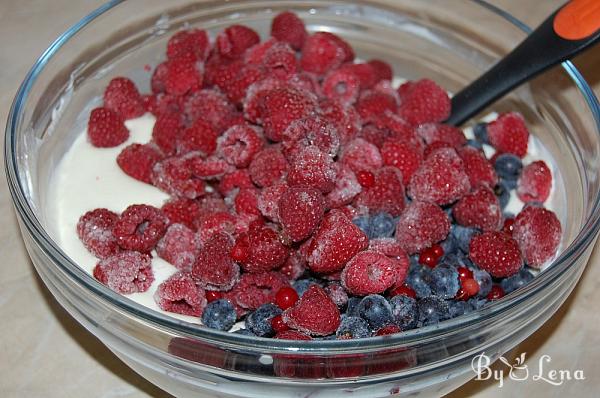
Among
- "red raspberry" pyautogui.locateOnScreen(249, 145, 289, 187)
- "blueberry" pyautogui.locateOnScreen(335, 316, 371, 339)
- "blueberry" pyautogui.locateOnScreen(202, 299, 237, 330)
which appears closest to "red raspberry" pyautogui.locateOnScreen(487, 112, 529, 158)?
"red raspberry" pyautogui.locateOnScreen(249, 145, 289, 187)

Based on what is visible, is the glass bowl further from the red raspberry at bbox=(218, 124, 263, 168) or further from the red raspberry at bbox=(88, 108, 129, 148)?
the red raspberry at bbox=(218, 124, 263, 168)

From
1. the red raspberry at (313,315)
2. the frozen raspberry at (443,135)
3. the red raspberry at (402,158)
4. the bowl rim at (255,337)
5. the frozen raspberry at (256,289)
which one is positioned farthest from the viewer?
the frozen raspberry at (443,135)

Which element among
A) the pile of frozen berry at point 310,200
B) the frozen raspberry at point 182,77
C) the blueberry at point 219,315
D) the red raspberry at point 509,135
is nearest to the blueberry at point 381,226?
the pile of frozen berry at point 310,200

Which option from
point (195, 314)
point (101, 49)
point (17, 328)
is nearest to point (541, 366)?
point (195, 314)

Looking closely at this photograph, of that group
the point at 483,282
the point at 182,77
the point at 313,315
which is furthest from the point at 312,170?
the point at 182,77

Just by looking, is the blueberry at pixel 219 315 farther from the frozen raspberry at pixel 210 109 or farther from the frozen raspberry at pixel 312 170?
the frozen raspberry at pixel 210 109

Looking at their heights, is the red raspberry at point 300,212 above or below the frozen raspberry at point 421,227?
below

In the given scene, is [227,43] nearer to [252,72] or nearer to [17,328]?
[252,72]
